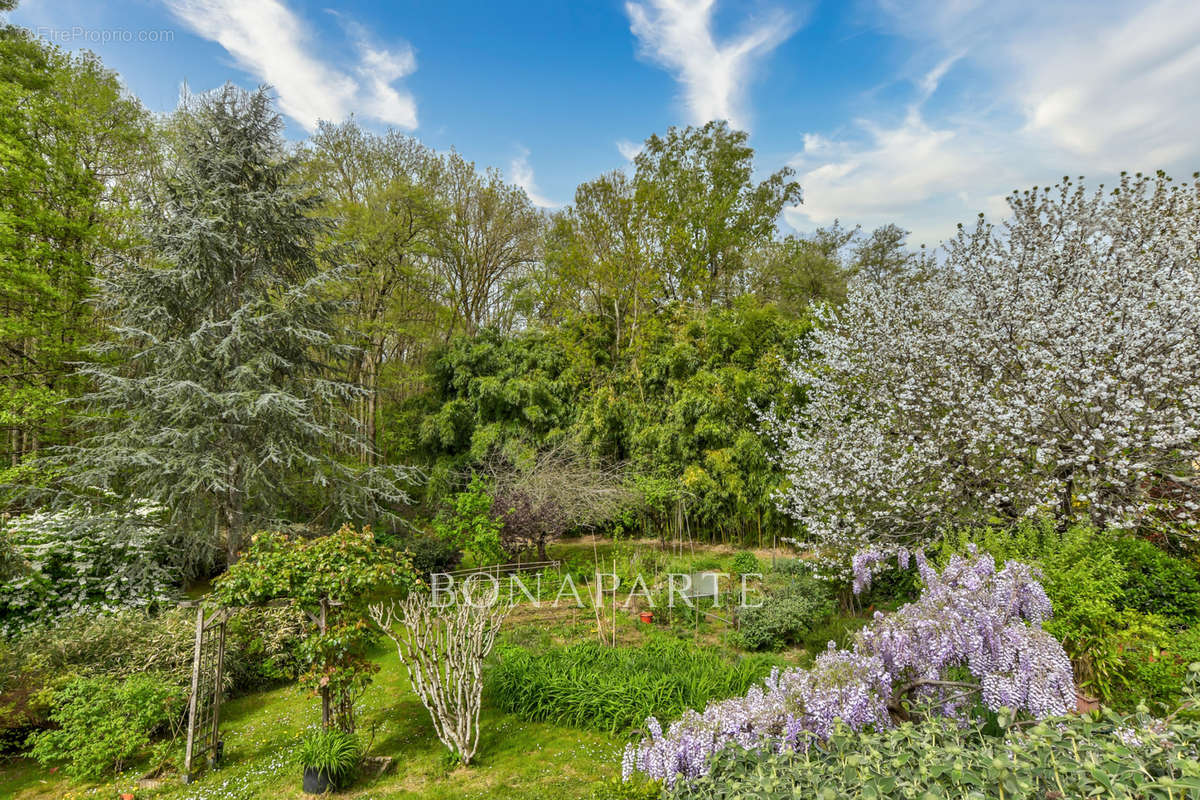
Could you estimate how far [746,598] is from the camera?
274 inches

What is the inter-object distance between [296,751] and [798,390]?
9.67m

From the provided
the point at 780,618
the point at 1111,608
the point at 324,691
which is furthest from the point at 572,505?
the point at 1111,608

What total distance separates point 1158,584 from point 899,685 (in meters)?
3.37

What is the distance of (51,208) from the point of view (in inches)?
375

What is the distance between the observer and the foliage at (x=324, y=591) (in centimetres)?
409

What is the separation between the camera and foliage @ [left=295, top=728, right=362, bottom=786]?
3.83m

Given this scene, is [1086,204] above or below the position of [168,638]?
above

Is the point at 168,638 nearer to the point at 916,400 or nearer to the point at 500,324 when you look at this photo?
the point at 916,400

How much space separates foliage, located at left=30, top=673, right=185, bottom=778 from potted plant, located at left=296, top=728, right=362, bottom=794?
4.63 feet

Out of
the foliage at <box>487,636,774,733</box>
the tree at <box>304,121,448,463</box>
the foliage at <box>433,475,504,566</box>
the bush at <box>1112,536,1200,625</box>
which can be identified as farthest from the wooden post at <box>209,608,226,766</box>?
the bush at <box>1112,536,1200,625</box>

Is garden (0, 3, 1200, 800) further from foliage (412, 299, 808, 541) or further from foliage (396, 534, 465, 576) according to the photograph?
foliage (396, 534, 465, 576)

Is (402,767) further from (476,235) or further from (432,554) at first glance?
(476,235)

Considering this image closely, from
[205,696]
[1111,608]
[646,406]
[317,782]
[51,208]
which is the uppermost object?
[51,208]

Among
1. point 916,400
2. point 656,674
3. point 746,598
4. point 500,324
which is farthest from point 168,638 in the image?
point 500,324
